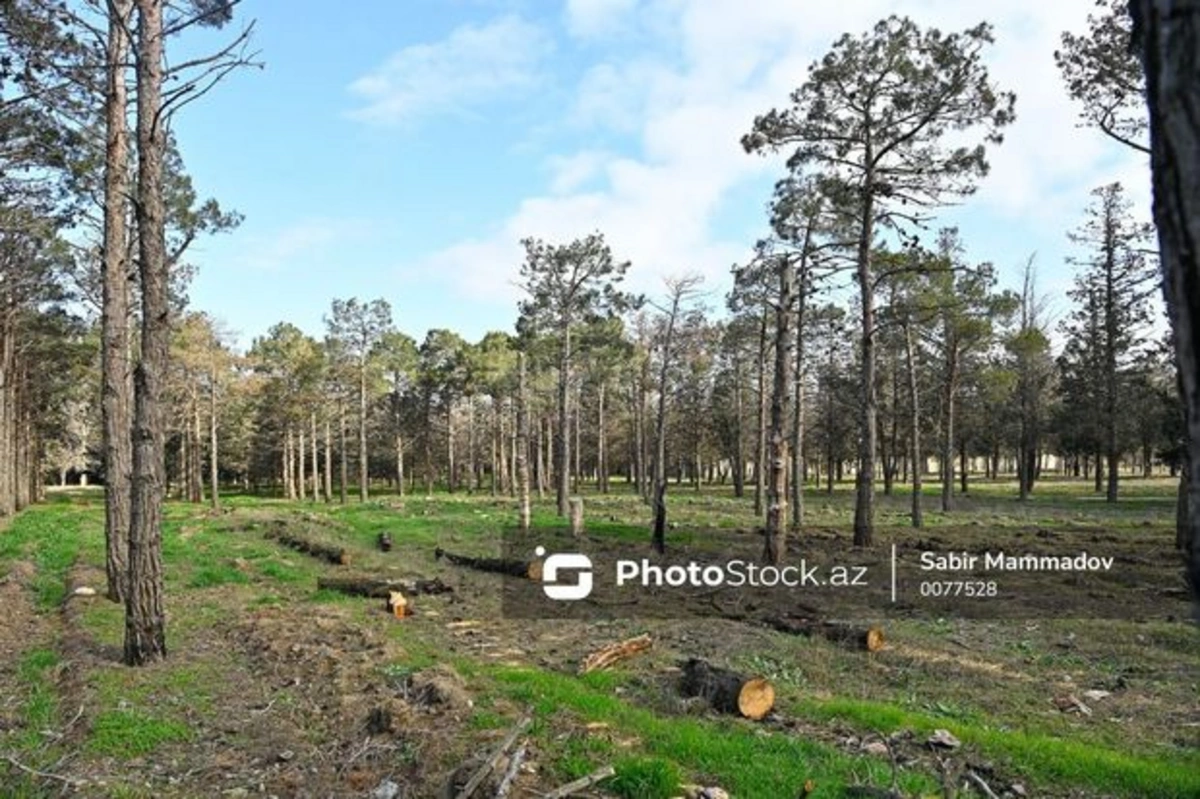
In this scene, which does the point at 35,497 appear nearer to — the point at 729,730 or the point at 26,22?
the point at 26,22

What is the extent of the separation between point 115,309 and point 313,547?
8.58 m

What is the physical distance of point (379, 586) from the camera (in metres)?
13.5

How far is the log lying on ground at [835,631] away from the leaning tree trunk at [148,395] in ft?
24.7

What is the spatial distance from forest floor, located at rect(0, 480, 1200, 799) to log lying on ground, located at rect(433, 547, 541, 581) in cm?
68

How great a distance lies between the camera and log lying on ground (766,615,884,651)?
9.73 meters

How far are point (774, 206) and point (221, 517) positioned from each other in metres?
21.7

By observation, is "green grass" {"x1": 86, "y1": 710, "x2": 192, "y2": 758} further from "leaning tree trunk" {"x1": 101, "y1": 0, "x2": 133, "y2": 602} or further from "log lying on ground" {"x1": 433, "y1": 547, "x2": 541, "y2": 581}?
"log lying on ground" {"x1": 433, "y1": 547, "x2": 541, "y2": 581}

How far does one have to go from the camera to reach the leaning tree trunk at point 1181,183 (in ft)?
4.65

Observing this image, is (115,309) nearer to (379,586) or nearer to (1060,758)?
(379,586)

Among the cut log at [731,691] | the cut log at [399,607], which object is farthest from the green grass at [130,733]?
the cut log at [399,607]

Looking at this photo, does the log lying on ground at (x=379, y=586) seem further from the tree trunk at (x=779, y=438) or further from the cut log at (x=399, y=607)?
the tree trunk at (x=779, y=438)

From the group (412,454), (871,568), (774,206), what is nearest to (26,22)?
(871,568)

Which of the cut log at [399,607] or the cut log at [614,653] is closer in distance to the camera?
the cut log at [614,653]

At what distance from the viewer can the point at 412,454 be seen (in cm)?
7081
